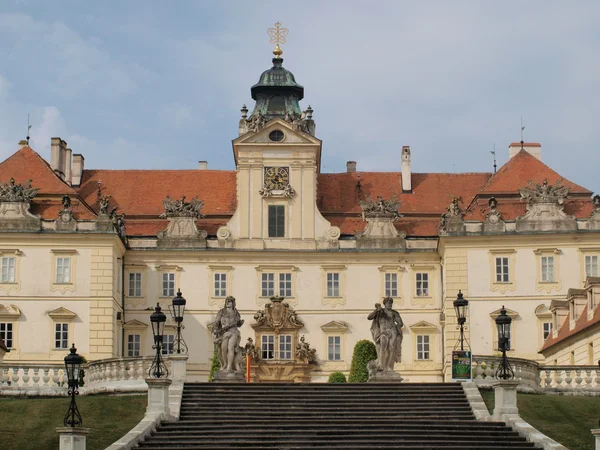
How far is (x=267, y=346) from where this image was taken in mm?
69875

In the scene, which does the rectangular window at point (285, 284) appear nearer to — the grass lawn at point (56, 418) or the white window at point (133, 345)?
the white window at point (133, 345)

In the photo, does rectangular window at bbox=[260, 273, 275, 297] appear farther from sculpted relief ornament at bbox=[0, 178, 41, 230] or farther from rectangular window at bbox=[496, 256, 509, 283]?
sculpted relief ornament at bbox=[0, 178, 41, 230]

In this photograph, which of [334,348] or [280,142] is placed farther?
[280,142]

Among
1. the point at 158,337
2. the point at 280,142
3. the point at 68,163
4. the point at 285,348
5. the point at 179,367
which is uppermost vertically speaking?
the point at 280,142

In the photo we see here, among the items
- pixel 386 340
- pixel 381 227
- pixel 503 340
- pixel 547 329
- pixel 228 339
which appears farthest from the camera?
pixel 381 227

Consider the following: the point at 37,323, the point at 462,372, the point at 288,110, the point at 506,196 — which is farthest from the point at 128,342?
the point at 462,372

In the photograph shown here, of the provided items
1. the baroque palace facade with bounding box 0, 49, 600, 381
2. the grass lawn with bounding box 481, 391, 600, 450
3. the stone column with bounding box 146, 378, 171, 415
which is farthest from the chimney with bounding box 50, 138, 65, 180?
the grass lawn with bounding box 481, 391, 600, 450

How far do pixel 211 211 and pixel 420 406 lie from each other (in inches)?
1268

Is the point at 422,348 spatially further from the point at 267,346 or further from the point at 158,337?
the point at 158,337

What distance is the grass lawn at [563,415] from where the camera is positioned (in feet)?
133

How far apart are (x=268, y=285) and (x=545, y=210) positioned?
13.7 metres

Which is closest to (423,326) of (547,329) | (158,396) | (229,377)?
(547,329)

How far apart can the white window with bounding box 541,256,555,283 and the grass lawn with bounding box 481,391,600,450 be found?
22.2m

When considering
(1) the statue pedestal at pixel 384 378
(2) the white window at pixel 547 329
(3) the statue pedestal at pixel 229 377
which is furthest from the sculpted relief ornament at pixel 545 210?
(3) the statue pedestal at pixel 229 377
